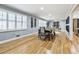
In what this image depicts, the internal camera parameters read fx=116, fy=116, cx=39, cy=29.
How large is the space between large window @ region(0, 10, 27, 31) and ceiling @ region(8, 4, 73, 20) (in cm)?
21

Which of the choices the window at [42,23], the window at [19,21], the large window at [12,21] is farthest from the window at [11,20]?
the window at [42,23]

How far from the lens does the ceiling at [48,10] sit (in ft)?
9.73

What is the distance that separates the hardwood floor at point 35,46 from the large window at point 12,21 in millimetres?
357

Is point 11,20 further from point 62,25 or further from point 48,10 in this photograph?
point 62,25

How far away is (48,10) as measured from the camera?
317 centimetres

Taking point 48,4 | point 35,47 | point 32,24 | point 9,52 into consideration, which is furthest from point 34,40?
point 48,4

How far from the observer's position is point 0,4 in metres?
2.83

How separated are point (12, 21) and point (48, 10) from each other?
1.01 m

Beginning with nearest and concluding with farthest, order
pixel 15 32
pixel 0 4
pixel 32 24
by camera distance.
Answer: pixel 0 4 < pixel 15 32 < pixel 32 24

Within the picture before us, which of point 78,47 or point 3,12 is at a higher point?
point 3,12

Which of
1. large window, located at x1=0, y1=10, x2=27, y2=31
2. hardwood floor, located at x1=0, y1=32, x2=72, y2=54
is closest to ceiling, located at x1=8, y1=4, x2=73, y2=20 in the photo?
large window, located at x1=0, y1=10, x2=27, y2=31

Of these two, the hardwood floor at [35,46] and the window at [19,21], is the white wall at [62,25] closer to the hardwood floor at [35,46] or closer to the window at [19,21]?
the hardwood floor at [35,46]
